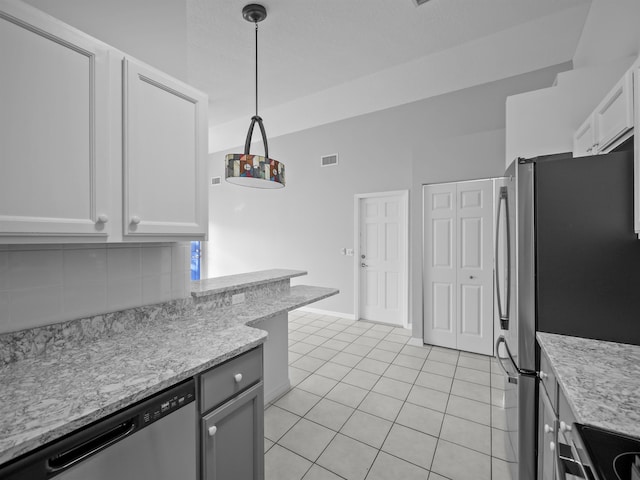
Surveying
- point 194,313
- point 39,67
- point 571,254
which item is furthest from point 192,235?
point 571,254

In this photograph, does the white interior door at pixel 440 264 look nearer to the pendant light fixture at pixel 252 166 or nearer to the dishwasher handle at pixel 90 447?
the pendant light fixture at pixel 252 166

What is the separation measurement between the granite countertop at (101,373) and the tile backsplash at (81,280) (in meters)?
0.17

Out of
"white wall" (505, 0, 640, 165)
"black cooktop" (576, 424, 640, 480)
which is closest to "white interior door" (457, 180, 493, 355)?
"white wall" (505, 0, 640, 165)

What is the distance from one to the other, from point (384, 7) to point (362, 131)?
6.21ft

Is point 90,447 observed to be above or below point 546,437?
above

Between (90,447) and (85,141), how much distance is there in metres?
1.14

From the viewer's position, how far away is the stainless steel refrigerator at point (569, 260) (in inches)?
52.3

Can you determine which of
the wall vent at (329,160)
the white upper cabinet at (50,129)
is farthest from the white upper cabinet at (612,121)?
the wall vent at (329,160)

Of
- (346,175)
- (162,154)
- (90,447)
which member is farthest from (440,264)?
(90,447)

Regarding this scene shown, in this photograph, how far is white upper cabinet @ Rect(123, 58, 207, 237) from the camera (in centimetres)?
135

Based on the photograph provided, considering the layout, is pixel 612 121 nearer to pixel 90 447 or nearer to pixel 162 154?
pixel 162 154

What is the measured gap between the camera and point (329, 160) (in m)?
5.16

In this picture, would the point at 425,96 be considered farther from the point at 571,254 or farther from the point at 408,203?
the point at 571,254

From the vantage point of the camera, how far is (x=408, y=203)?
4.39 metres
